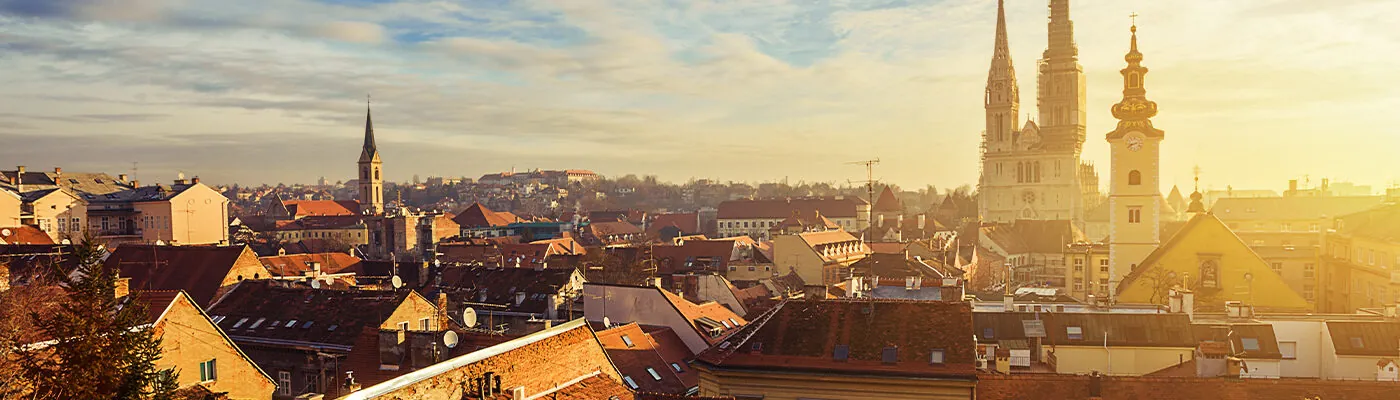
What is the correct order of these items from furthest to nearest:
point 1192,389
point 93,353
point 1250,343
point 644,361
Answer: point 644,361, point 1250,343, point 1192,389, point 93,353

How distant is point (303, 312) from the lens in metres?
29.0

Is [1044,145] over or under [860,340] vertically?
over

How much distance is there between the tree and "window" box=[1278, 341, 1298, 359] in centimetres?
2382

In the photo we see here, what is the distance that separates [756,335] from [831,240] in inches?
2251

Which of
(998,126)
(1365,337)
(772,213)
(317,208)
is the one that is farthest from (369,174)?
(1365,337)

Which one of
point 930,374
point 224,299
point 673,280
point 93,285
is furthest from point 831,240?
point 93,285

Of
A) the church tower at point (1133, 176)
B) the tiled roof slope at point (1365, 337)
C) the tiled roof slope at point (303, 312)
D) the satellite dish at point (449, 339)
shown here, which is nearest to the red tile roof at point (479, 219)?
the church tower at point (1133, 176)

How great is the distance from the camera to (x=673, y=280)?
152ft

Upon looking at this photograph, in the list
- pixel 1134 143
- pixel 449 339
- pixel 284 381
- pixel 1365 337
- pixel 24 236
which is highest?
pixel 1134 143

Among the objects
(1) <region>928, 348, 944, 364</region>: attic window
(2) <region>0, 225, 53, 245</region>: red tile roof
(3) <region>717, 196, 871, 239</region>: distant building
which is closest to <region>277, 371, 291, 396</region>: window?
(1) <region>928, 348, 944, 364</region>: attic window

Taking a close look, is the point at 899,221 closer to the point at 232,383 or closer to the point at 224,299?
the point at 224,299

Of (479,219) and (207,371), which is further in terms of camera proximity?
(479,219)

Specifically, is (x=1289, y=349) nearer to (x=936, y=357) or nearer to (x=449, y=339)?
(x=936, y=357)

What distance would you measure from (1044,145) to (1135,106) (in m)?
72.0
